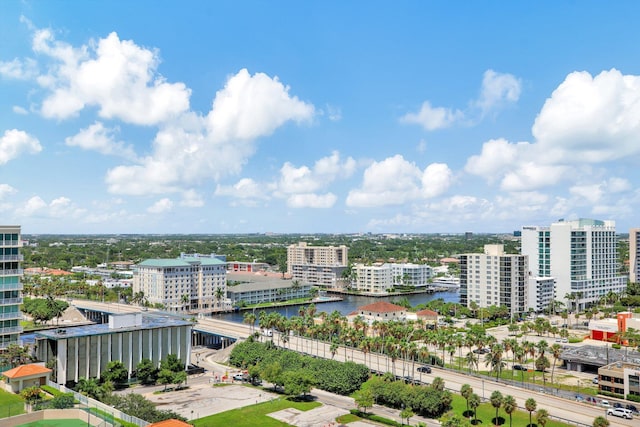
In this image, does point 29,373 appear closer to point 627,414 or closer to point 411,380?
point 411,380

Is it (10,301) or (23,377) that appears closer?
(23,377)

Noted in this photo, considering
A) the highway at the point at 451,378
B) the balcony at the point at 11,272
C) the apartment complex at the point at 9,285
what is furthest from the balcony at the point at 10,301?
the highway at the point at 451,378

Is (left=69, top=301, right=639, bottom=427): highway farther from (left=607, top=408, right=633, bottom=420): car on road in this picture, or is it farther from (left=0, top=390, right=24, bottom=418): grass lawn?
(left=0, top=390, right=24, bottom=418): grass lawn

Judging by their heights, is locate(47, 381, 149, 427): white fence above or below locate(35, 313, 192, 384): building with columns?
below

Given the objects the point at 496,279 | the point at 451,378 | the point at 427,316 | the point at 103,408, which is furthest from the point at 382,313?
the point at 103,408

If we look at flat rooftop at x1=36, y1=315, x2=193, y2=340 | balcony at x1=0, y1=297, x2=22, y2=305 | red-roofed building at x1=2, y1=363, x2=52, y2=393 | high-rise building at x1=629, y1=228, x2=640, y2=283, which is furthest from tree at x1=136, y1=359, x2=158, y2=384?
high-rise building at x1=629, y1=228, x2=640, y2=283

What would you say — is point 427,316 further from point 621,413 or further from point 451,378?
point 621,413

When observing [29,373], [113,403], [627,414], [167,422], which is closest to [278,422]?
[167,422]
